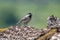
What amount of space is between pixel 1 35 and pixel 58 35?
334 centimetres

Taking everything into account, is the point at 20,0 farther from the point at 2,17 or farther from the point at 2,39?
the point at 2,39

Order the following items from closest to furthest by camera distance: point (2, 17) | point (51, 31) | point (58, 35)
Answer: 1. point (58, 35)
2. point (51, 31)
3. point (2, 17)

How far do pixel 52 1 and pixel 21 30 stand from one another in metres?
83.2

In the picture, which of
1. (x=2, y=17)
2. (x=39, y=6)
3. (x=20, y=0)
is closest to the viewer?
(x=2, y=17)

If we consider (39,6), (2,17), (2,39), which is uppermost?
(39,6)

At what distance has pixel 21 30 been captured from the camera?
65.5 ft

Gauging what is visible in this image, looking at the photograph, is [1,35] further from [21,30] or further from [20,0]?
[20,0]

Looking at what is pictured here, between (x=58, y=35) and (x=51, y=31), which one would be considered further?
(x=51, y=31)

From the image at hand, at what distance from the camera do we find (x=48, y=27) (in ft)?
64.7

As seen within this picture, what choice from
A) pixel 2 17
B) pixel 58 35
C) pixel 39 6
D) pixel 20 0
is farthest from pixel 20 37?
pixel 20 0

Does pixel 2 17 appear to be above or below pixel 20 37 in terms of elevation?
above

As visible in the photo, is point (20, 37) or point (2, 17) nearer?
point (20, 37)

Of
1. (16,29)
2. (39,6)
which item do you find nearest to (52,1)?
(39,6)

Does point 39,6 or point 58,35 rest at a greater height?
point 39,6
